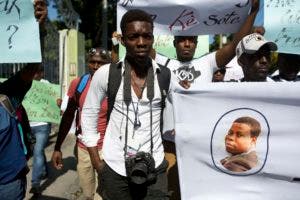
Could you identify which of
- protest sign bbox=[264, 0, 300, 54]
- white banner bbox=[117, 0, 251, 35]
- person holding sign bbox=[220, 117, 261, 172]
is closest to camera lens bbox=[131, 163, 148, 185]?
person holding sign bbox=[220, 117, 261, 172]

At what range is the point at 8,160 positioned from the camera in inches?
134

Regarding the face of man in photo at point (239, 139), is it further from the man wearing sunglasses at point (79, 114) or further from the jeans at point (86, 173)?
the jeans at point (86, 173)

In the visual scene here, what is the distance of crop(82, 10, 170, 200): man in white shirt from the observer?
319 centimetres

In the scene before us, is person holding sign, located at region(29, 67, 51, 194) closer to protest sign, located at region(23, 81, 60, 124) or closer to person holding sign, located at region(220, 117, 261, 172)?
protest sign, located at region(23, 81, 60, 124)

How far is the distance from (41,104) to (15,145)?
3082 millimetres

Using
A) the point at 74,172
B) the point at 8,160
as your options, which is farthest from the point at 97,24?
the point at 8,160

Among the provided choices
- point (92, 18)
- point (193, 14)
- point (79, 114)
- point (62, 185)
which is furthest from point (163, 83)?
point (92, 18)

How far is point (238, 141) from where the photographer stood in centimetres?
323

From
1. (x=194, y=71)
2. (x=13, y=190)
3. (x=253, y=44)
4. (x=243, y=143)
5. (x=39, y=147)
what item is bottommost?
(x=39, y=147)

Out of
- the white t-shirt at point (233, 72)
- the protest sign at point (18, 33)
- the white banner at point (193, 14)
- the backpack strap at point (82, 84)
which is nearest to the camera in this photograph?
the protest sign at point (18, 33)

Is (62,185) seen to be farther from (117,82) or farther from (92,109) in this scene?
(117,82)

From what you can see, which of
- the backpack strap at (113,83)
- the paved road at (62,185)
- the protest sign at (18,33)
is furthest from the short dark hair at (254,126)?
the paved road at (62,185)

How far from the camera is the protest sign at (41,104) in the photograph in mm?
6484

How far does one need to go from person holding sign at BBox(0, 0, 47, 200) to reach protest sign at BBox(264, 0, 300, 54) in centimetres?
168
